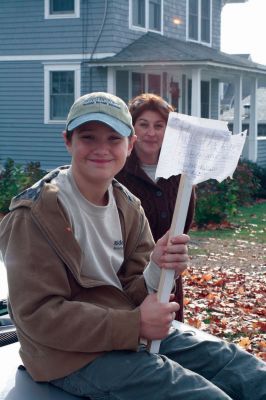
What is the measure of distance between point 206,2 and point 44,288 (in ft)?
79.4

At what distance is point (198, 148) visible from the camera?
8.20 feet

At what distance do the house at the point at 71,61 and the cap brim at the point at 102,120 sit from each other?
54.5 ft

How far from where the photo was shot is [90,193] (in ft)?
8.63

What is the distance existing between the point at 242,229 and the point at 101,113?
36.9 feet

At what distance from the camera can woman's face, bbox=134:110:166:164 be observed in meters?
4.31

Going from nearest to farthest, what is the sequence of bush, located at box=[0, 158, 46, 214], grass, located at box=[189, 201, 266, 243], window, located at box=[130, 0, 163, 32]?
grass, located at box=[189, 201, 266, 243], bush, located at box=[0, 158, 46, 214], window, located at box=[130, 0, 163, 32]

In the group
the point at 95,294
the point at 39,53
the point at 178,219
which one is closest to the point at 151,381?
the point at 95,294

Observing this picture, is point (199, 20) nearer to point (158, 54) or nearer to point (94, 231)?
point (158, 54)

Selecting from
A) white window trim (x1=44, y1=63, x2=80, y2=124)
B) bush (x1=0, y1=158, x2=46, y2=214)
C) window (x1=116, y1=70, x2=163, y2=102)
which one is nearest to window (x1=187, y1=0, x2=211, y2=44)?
window (x1=116, y1=70, x2=163, y2=102)

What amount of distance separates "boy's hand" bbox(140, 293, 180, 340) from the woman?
1856mm

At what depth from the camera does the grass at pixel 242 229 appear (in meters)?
12.6

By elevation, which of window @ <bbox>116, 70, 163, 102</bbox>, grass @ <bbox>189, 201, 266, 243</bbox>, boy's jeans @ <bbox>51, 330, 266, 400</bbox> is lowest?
grass @ <bbox>189, 201, 266, 243</bbox>

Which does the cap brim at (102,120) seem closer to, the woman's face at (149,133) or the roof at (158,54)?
the woman's face at (149,133)

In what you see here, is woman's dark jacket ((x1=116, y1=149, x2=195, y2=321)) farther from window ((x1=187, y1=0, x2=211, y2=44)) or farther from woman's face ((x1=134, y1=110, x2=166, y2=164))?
window ((x1=187, y1=0, x2=211, y2=44))
